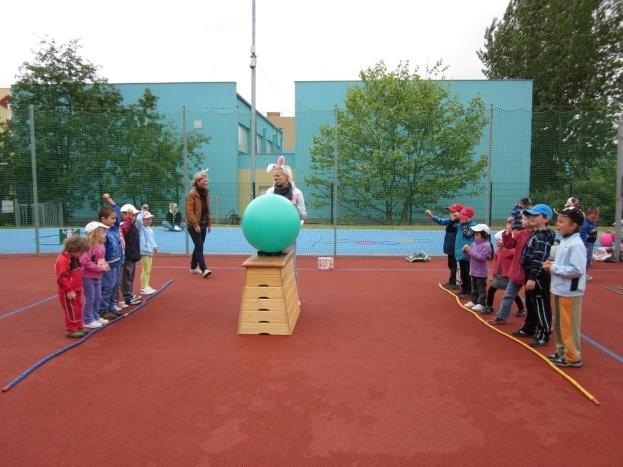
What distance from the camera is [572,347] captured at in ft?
13.9

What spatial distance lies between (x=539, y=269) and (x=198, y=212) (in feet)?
19.8

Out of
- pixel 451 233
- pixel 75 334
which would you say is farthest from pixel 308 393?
pixel 451 233

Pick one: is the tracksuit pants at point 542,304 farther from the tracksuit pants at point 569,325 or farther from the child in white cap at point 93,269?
the child in white cap at point 93,269

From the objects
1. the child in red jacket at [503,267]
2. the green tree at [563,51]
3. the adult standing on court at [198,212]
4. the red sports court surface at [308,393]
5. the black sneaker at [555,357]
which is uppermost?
the green tree at [563,51]

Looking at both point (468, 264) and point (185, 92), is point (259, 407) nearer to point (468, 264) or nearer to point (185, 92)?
point (468, 264)

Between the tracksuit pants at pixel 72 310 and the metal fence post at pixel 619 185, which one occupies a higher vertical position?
the metal fence post at pixel 619 185

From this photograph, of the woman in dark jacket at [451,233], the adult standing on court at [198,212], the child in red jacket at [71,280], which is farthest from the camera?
the adult standing on court at [198,212]

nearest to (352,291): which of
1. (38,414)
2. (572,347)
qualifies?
(572,347)

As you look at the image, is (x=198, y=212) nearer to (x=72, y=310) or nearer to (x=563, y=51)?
(x=72, y=310)

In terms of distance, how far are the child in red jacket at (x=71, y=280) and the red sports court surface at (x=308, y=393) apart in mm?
212

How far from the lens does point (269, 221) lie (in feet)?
17.3

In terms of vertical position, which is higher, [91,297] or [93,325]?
[91,297]

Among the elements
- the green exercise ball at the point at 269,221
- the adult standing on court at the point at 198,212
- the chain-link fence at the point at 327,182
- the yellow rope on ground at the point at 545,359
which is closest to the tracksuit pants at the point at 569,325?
the yellow rope on ground at the point at 545,359

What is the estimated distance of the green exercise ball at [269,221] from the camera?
207 inches
